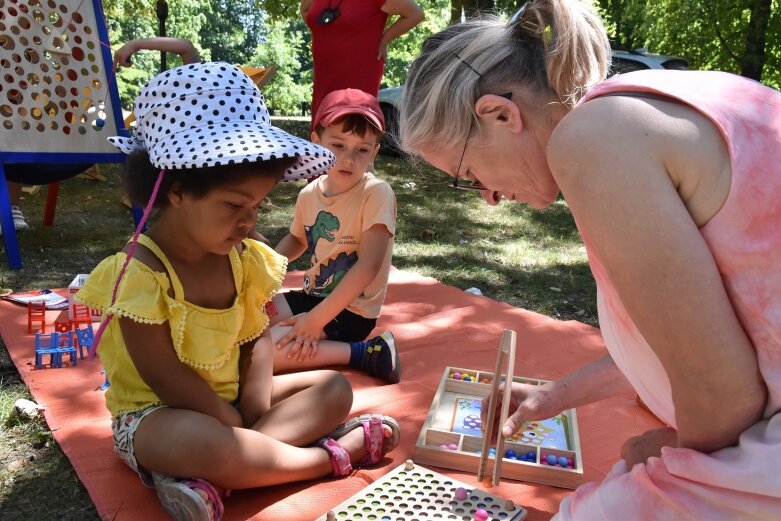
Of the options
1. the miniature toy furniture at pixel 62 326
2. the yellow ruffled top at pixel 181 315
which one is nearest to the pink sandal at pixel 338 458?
the yellow ruffled top at pixel 181 315

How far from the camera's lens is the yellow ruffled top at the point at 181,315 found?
1635 millimetres

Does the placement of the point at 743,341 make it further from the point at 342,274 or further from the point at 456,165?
the point at 342,274

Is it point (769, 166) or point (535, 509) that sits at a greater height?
point (769, 166)

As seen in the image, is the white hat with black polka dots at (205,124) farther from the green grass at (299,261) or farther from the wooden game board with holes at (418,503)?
the wooden game board with holes at (418,503)

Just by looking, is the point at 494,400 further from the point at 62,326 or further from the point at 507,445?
the point at 62,326

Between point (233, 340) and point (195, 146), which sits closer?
point (195, 146)

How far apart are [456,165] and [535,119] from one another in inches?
6.4

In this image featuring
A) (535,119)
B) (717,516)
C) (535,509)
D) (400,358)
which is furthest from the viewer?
(400,358)

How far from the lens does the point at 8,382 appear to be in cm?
235

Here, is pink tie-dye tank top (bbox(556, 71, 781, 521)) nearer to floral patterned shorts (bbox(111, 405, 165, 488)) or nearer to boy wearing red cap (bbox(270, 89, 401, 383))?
floral patterned shorts (bbox(111, 405, 165, 488))

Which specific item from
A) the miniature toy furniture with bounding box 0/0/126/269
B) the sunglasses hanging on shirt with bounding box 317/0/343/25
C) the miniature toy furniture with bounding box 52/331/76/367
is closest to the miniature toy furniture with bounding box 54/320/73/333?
the miniature toy furniture with bounding box 52/331/76/367

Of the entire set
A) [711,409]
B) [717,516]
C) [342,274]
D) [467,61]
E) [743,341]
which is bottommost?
[342,274]

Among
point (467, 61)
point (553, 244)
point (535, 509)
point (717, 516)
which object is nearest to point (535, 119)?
point (467, 61)

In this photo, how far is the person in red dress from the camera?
4383 millimetres
